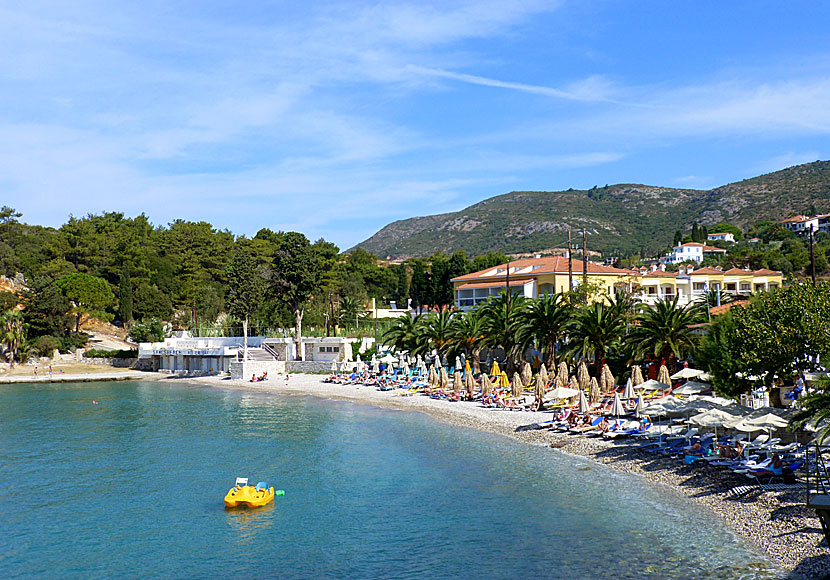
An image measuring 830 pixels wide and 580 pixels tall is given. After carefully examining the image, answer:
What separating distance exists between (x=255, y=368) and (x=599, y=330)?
1298 inches

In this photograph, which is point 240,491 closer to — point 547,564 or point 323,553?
point 323,553

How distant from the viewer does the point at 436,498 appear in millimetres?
21156

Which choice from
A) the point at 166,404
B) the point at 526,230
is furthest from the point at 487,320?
the point at 526,230

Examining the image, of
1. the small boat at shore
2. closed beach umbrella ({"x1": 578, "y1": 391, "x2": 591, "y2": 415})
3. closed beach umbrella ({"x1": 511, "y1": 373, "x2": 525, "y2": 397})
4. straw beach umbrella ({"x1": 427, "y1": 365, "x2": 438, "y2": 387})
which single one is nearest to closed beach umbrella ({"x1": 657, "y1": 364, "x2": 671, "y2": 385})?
closed beach umbrella ({"x1": 578, "y1": 391, "x2": 591, "y2": 415})

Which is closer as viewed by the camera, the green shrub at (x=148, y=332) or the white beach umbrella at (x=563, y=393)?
the white beach umbrella at (x=563, y=393)

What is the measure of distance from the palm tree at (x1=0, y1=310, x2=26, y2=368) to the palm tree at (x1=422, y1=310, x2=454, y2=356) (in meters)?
44.0

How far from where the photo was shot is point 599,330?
122ft

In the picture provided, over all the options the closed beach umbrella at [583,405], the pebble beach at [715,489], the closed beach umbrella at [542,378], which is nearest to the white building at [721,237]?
the closed beach umbrella at [542,378]

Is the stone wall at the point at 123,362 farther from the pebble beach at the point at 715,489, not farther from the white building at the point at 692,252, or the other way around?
the white building at the point at 692,252

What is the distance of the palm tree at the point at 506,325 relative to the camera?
43.1 metres

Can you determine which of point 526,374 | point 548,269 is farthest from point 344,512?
point 548,269

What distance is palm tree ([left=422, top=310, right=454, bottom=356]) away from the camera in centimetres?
5006

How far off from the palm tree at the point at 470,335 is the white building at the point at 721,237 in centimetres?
9854

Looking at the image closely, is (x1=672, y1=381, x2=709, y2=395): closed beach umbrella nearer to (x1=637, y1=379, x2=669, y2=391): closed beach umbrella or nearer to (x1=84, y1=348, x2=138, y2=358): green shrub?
(x1=637, y1=379, x2=669, y2=391): closed beach umbrella
